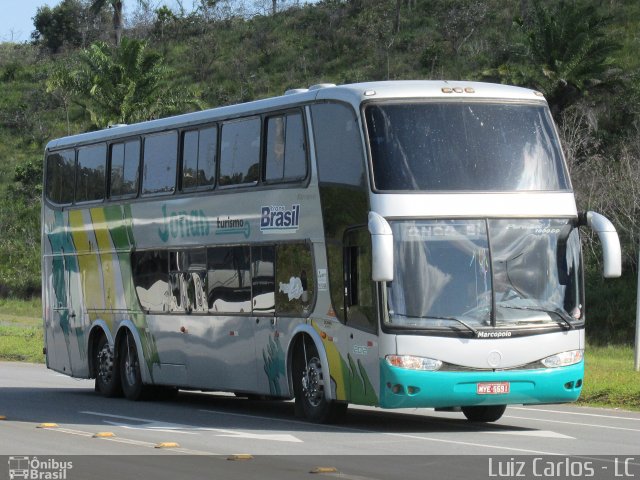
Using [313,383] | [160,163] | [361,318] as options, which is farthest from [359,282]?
[160,163]

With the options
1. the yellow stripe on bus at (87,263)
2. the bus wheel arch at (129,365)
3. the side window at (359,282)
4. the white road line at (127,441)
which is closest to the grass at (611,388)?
the side window at (359,282)

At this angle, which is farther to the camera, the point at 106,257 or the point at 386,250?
the point at 106,257

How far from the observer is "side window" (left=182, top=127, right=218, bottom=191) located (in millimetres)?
19828

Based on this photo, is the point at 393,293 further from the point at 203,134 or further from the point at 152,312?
the point at 152,312

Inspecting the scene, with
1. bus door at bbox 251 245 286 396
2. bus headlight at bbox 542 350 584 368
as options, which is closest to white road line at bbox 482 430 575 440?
bus headlight at bbox 542 350 584 368

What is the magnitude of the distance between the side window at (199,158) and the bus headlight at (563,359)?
5.99 m

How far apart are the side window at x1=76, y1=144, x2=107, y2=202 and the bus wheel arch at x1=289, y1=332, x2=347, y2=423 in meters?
6.65

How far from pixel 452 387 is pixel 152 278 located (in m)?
7.33

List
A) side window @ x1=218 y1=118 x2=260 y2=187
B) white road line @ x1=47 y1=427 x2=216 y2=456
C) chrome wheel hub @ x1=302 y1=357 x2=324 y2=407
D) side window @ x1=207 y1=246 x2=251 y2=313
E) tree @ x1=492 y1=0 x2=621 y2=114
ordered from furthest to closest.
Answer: tree @ x1=492 y1=0 x2=621 y2=114
side window @ x1=207 y1=246 x2=251 y2=313
side window @ x1=218 y1=118 x2=260 y2=187
chrome wheel hub @ x1=302 y1=357 x2=324 y2=407
white road line @ x1=47 y1=427 x2=216 y2=456

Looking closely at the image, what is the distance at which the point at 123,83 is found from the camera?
53.6 metres

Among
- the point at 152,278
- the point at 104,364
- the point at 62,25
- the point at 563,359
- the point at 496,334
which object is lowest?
the point at 104,364

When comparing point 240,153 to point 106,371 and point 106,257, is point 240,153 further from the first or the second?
point 106,371

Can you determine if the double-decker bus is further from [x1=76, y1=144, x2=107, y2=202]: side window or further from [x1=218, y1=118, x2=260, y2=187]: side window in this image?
[x1=76, y1=144, x2=107, y2=202]: side window

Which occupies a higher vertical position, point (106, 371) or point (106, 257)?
point (106, 257)
